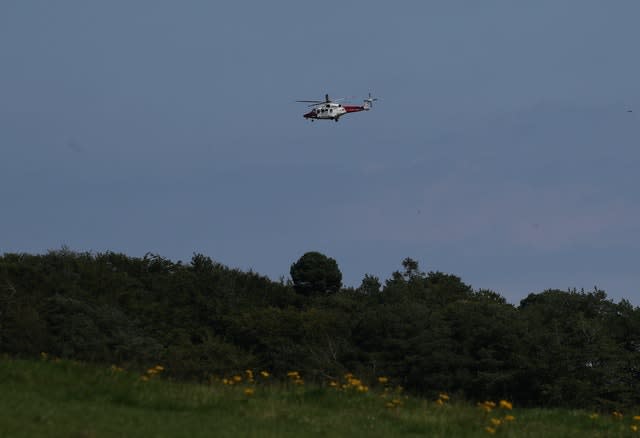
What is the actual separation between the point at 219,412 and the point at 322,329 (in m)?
54.7

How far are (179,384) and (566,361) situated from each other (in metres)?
38.7

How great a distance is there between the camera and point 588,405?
5100 centimetres

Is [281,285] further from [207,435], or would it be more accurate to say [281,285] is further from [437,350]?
[207,435]

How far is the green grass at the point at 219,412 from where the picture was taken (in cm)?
1474

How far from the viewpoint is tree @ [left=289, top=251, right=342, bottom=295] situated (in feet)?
304

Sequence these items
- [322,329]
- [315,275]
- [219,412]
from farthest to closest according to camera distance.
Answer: [315,275] < [322,329] < [219,412]

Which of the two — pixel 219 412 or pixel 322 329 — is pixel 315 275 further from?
pixel 219 412

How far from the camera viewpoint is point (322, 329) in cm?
7100

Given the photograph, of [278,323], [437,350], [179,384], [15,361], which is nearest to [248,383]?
[179,384]

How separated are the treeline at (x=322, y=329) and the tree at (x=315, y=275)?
6.56ft

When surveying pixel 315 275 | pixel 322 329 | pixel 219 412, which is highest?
pixel 315 275

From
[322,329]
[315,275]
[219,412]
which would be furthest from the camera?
[315,275]

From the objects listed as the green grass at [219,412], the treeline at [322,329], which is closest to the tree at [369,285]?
the treeline at [322,329]

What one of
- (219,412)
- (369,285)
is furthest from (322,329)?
(219,412)
